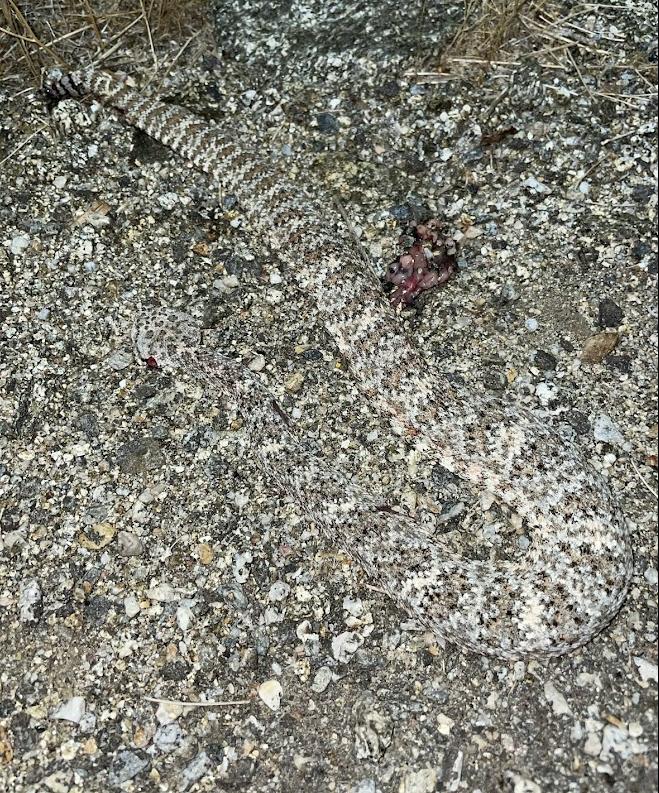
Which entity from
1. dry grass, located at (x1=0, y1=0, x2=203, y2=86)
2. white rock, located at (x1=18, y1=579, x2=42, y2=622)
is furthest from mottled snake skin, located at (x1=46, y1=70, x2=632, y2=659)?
white rock, located at (x1=18, y1=579, x2=42, y2=622)

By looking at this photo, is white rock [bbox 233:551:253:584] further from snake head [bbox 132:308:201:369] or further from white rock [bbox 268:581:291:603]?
snake head [bbox 132:308:201:369]

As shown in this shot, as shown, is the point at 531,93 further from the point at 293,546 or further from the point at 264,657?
the point at 264,657

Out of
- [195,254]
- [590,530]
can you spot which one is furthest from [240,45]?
[590,530]

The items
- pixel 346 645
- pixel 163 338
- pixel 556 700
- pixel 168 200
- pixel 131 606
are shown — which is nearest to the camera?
pixel 556 700

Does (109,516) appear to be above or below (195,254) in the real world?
below

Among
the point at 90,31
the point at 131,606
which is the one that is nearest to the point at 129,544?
the point at 131,606

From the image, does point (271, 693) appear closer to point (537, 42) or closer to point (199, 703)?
point (199, 703)
